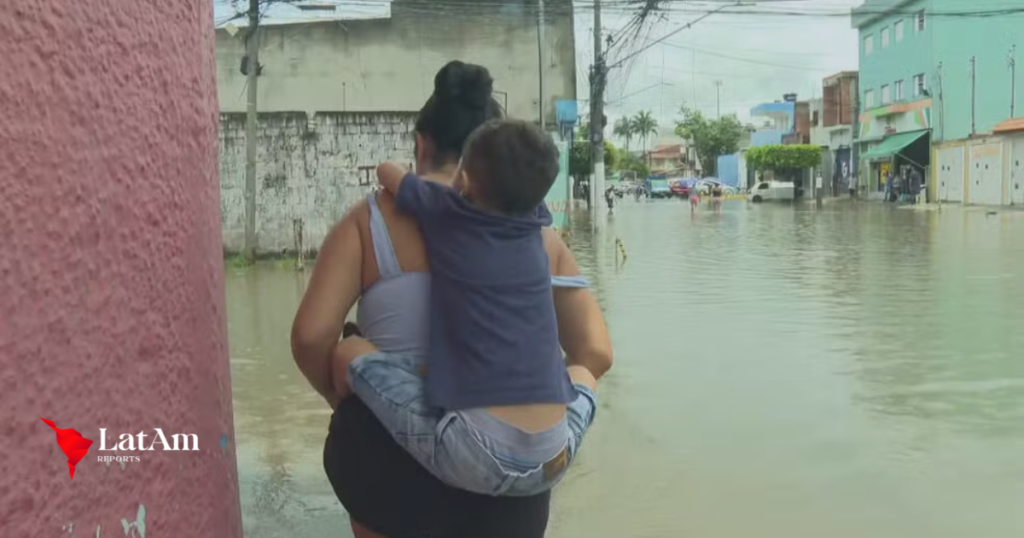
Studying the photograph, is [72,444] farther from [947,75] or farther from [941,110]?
[947,75]

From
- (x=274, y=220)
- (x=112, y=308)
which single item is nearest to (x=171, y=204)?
(x=112, y=308)

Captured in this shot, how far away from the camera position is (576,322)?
1.97m

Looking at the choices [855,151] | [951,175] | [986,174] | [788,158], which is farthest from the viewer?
[788,158]

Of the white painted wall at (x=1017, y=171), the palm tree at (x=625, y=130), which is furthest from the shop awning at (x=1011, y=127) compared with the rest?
the palm tree at (x=625, y=130)

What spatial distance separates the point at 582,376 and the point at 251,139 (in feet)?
45.2

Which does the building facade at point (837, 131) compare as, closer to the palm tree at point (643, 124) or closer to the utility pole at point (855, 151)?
the utility pole at point (855, 151)

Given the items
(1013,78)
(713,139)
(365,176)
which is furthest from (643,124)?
(365,176)

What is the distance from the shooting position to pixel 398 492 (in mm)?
1760

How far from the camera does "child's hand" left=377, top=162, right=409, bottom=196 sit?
176 centimetres

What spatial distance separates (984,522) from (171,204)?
3700mm

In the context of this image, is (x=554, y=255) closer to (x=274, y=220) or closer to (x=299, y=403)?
(x=299, y=403)

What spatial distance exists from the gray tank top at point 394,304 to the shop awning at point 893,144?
43523 millimetres

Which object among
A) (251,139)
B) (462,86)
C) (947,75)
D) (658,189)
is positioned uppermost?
(947,75)

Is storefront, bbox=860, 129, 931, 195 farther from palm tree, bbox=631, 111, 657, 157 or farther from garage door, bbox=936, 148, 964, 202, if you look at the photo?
palm tree, bbox=631, 111, 657, 157
